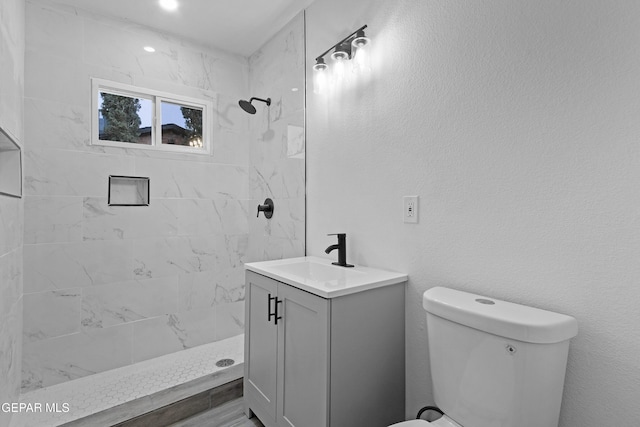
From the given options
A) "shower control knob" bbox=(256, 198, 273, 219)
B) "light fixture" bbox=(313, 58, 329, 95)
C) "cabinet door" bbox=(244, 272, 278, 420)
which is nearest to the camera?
"cabinet door" bbox=(244, 272, 278, 420)

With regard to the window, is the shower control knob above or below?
below

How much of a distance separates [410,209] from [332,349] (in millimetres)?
684

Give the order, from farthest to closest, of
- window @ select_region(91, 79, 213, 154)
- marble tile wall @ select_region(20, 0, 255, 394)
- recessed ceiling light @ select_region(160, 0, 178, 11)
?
window @ select_region(91, 79, 213, 154)
recessed ceiling light @ select_region(160, 0, 178, 11)
marble tile wall @ select_region(20, 0, 255, 394)

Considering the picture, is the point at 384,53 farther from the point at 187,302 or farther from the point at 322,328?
the point at 187,302

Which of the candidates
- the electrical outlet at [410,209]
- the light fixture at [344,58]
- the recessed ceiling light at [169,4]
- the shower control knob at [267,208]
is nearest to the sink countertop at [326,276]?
the electrical outlet at [410,209]

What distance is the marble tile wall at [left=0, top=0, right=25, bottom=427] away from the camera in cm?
142

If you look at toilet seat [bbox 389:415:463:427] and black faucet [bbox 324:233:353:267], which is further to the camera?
black faucet [bbox 324:233:353:267]

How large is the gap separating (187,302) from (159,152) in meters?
1.18

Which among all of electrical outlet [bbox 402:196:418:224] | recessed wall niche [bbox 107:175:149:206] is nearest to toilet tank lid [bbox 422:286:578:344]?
electrical outlet [bbox 402:196:418:224]

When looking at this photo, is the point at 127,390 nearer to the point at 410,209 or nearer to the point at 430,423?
the point at 430,423

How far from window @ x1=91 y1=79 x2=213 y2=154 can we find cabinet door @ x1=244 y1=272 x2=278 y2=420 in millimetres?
1390

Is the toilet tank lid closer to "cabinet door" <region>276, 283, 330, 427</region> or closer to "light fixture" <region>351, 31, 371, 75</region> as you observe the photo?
"cabinet door" <region>276, 283, 330, 427</region>

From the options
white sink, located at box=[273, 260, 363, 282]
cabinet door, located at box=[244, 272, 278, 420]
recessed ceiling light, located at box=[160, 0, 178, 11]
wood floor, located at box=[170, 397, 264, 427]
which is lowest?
wood floor, located at box=[170, 397, 264, 427]

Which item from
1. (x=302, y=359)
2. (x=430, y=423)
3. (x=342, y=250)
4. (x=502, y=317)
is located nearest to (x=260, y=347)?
(x=302, y=359)
